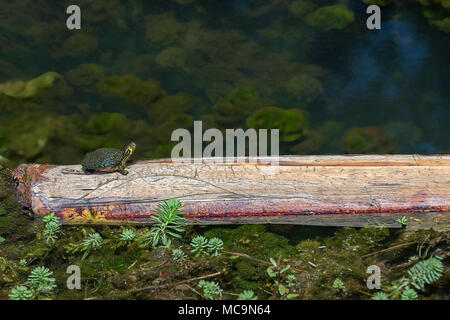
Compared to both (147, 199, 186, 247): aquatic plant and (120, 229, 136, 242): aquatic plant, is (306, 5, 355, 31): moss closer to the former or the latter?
(147, 199, 186, 247): aquatic plant

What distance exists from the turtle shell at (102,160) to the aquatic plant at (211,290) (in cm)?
154

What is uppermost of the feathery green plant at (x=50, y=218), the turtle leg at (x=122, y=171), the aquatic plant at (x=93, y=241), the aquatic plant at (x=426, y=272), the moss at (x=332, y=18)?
the moss at (x=332, y=18)

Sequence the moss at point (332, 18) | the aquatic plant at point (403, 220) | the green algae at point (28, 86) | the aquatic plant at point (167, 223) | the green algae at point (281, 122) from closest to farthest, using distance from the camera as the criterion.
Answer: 1. the aquatic plant at point (167, 223)
2. the aquatic plant at point (403, 220)
3. the green algae at point (281, 122)
4. the green algae at point (28, 86)
5. the moss at point (332, 18)

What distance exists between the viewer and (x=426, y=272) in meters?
3.04

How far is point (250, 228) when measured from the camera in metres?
3.88

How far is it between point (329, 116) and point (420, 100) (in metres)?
1.36

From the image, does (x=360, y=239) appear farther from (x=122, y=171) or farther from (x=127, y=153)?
(x=127, y=153)

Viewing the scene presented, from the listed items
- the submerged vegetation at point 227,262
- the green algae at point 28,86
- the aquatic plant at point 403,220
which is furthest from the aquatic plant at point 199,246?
Result: the green algae at point 28,86

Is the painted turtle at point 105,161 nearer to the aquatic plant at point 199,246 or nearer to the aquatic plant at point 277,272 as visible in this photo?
the aquatic plant at point 199,246

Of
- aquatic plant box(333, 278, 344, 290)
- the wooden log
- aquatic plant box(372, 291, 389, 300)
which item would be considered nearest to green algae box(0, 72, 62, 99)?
the wooden log

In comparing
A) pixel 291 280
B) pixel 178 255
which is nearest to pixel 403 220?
pixel 291 280

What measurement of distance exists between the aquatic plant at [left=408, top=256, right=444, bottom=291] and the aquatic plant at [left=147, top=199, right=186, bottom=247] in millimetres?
1856

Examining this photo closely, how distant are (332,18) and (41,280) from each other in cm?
566

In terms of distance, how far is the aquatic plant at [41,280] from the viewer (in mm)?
3227
